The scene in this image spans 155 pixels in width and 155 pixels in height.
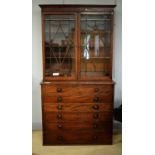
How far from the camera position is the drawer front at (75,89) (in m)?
3.61

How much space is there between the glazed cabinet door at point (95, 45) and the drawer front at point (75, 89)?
18 centimetres

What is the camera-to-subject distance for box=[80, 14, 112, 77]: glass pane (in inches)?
146

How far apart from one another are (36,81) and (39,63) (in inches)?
12.5

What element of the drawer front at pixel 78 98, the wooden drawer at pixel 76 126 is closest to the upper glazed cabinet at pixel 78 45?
the drawer front at pixel 78 98

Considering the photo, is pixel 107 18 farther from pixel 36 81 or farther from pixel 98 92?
pixel 36 81

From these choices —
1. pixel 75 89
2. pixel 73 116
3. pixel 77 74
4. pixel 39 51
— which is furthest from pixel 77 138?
pixel 39 51

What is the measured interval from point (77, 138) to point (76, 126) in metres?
0.19

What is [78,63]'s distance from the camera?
3701 mm

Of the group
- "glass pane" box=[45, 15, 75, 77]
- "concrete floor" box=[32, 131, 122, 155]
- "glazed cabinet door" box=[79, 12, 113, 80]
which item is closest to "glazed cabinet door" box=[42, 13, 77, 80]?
"glass pane" box=[45, 15, 75, 77]

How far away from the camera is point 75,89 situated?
142 inches

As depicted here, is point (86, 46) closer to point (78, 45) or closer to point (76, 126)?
point (78, 45)

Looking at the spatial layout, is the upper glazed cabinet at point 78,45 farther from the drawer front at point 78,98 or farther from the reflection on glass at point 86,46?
the drawer front at point 78,98
